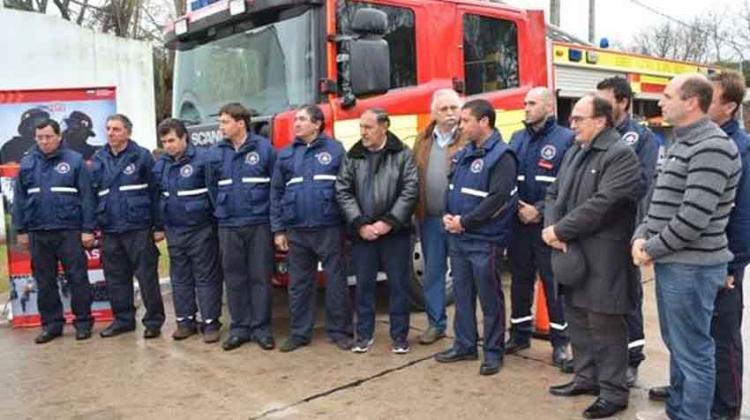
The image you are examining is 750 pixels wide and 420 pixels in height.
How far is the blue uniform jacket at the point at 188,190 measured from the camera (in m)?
5.46

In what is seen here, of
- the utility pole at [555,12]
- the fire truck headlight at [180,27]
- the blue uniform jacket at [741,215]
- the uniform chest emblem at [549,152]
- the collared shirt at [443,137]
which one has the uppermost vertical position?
the utility pole at [555,12]

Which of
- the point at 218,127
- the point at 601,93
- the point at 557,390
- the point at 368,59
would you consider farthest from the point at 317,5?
the point at 557,390

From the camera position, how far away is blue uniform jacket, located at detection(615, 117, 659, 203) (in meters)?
4.12

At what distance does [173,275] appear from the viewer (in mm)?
5707

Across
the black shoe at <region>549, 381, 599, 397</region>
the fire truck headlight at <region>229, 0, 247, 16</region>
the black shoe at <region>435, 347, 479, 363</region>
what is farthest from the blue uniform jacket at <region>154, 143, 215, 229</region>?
the black shoe at <region>549, 381, 599, 397</region>

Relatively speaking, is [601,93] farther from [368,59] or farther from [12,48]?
[12,48]

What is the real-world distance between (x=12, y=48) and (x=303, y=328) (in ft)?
37.4

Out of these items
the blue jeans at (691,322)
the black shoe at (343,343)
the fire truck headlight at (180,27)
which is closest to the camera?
the blue jeans at (691,322)

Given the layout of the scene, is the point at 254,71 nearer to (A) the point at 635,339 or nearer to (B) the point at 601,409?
(A) the point at 635,339

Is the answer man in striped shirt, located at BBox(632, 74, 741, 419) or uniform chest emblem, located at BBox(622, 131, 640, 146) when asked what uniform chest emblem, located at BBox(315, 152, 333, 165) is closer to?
uniform chest emblem, located at BBox(622, 131, 640, 146)

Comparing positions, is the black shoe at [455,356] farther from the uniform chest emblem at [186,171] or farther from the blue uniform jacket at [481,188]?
the uniform chest emblem at [186,171]

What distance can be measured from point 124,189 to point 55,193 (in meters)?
0.53

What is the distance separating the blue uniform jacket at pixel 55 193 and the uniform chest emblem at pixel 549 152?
11.2 ft

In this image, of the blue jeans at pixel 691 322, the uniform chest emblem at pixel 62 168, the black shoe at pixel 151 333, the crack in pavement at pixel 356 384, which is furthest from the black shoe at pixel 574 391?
the uniform chest emblem at pixel 62 168
